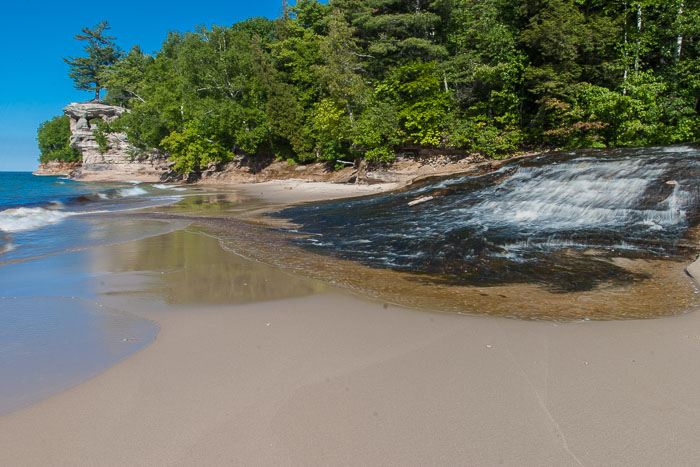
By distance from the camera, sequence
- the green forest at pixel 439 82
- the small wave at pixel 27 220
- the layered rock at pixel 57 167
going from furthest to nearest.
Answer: the layered rock at pixel 57 167
the green forest at pixel 439 82
the small wave at pixel 27 220

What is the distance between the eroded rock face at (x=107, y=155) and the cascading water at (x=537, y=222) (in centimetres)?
3828

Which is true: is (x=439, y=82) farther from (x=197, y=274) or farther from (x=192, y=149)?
(x=192, y=149)

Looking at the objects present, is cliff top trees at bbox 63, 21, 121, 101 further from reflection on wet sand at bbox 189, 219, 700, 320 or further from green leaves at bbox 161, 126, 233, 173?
reflection on wet sand at bbox 189, 219, 700, 320

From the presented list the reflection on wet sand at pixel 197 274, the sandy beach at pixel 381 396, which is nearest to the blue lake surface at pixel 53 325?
the sandy beach at pixel 381 396

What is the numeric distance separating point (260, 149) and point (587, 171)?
27975 millimetres

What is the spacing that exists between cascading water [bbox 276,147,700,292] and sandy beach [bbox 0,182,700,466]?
1.85 m

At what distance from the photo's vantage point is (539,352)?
2.80 m

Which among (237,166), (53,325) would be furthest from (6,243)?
(237,166)

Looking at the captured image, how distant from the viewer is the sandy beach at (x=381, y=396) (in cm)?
184

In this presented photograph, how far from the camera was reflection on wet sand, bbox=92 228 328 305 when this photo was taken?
4500 mm

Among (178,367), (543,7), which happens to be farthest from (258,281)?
(543,7)

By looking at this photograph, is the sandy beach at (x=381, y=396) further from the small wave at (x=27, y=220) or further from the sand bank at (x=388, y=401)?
the small wave at (x=27, y=220)

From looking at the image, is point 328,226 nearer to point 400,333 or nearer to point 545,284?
point 545,284

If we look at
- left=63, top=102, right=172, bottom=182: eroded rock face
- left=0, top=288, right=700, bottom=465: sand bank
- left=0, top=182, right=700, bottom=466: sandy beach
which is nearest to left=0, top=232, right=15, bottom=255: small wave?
left=0, top=182, right=700, bottom=466: sandy beach
